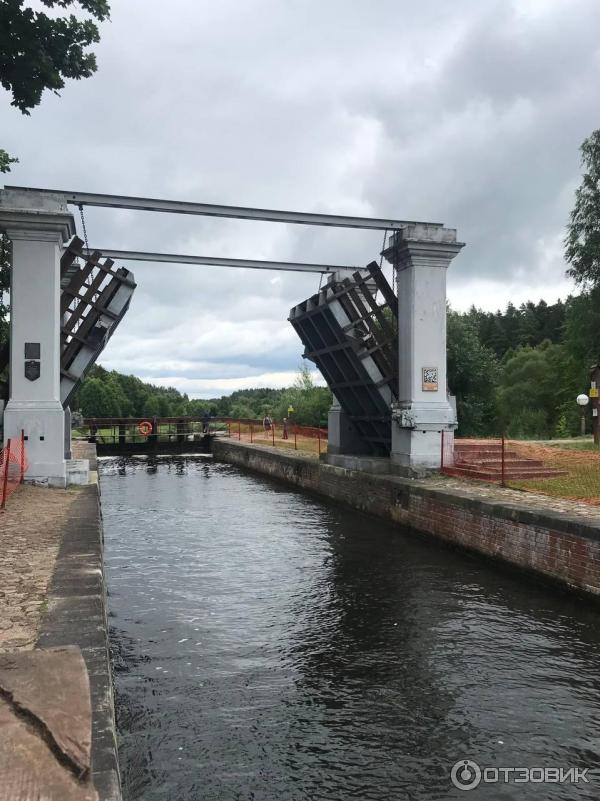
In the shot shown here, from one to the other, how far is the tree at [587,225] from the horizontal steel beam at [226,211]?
16852 millimetres

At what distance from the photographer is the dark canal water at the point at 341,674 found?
13.7 feet

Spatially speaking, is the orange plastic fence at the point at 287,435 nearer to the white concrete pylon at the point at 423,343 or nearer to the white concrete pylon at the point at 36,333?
the white concrete pylon at the point at 423,343

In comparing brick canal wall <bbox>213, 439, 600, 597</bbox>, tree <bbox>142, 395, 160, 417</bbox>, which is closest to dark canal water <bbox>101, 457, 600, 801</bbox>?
brick canal wall <bbox>213, 439, 600, 597</bbox>

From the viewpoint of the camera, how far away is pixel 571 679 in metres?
5.58

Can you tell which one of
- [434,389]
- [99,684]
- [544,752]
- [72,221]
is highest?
[72,221]

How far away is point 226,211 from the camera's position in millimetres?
12680

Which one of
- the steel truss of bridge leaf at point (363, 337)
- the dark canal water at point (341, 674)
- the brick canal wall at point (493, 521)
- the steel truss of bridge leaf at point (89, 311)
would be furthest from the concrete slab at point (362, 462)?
the steel truss of bridge leaf at point (89, 311)

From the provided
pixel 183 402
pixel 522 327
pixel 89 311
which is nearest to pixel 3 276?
pixel 89 311

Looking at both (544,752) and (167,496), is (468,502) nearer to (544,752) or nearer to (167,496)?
(544,752)

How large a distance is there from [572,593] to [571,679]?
2.23 meters

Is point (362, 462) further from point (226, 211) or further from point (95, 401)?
point (95, 401)

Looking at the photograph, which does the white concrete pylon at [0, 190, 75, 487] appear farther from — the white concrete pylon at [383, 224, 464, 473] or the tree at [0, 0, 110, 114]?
the white concrete pylon at [383, 224, 464, 473]

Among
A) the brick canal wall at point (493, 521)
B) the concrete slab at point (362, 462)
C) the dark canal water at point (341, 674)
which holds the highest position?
the concrete slab at point (362, 462)

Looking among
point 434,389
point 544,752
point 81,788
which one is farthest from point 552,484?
point 81,788
